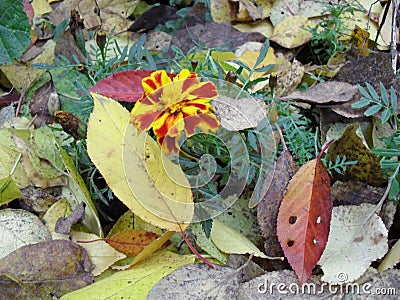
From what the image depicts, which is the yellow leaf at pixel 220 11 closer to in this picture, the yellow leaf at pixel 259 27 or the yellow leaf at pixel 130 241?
the yellow leaf at pixel 259 27

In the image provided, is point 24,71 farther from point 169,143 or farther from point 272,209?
point 272,209

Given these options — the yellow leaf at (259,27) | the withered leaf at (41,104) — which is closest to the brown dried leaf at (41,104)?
the withered leaf at (41,104)

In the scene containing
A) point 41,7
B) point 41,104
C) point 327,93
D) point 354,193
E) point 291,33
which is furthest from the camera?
point 41,7

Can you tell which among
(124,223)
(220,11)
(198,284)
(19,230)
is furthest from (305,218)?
(220,11)

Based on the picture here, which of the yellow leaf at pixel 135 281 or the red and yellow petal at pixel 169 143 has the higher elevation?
the red and yellow petal at pixel 169 143

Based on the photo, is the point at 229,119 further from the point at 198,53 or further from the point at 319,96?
the point at 198,53
